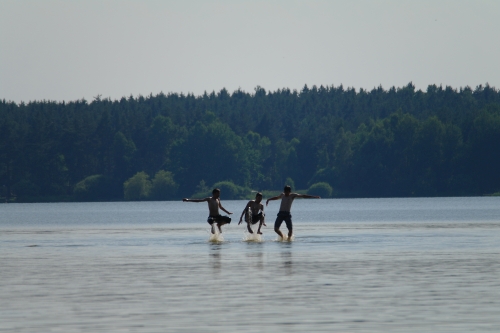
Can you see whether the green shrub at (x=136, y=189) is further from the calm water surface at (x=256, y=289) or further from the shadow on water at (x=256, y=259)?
the shadow on water at (x=256, y=259)

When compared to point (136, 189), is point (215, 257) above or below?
below

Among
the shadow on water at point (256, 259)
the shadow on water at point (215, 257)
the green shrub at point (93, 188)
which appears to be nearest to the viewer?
the shadow on water at point (215, 257)

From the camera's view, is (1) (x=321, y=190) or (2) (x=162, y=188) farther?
(2) (x=162, y=188)

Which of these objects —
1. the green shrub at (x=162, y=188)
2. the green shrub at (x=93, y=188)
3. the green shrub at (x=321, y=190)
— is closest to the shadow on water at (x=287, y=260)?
the green shrub at (x=321, y=190)

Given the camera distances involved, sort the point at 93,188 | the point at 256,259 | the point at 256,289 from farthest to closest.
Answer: the point at 93,188 < the point at 256,259 < the point at 256,289

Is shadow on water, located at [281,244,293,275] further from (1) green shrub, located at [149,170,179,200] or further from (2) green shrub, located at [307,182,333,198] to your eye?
(1) green shrub, located at [149,170,179,200]

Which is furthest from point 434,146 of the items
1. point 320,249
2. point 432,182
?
point 320,249

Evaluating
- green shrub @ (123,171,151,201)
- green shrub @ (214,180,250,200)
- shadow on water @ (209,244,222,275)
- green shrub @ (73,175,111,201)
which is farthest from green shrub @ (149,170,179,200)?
shadow on water @ (209,244,222,275)

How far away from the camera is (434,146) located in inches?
6909

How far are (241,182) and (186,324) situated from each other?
183629 millimetres

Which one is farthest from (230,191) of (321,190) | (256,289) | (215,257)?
(256,289)

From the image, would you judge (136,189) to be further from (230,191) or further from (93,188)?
(230,191)

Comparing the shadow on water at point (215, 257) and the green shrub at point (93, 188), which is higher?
the green shrub at point (93, 188)

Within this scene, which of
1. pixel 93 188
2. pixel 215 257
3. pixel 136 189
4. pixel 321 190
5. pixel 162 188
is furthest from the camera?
pixel 93 188
